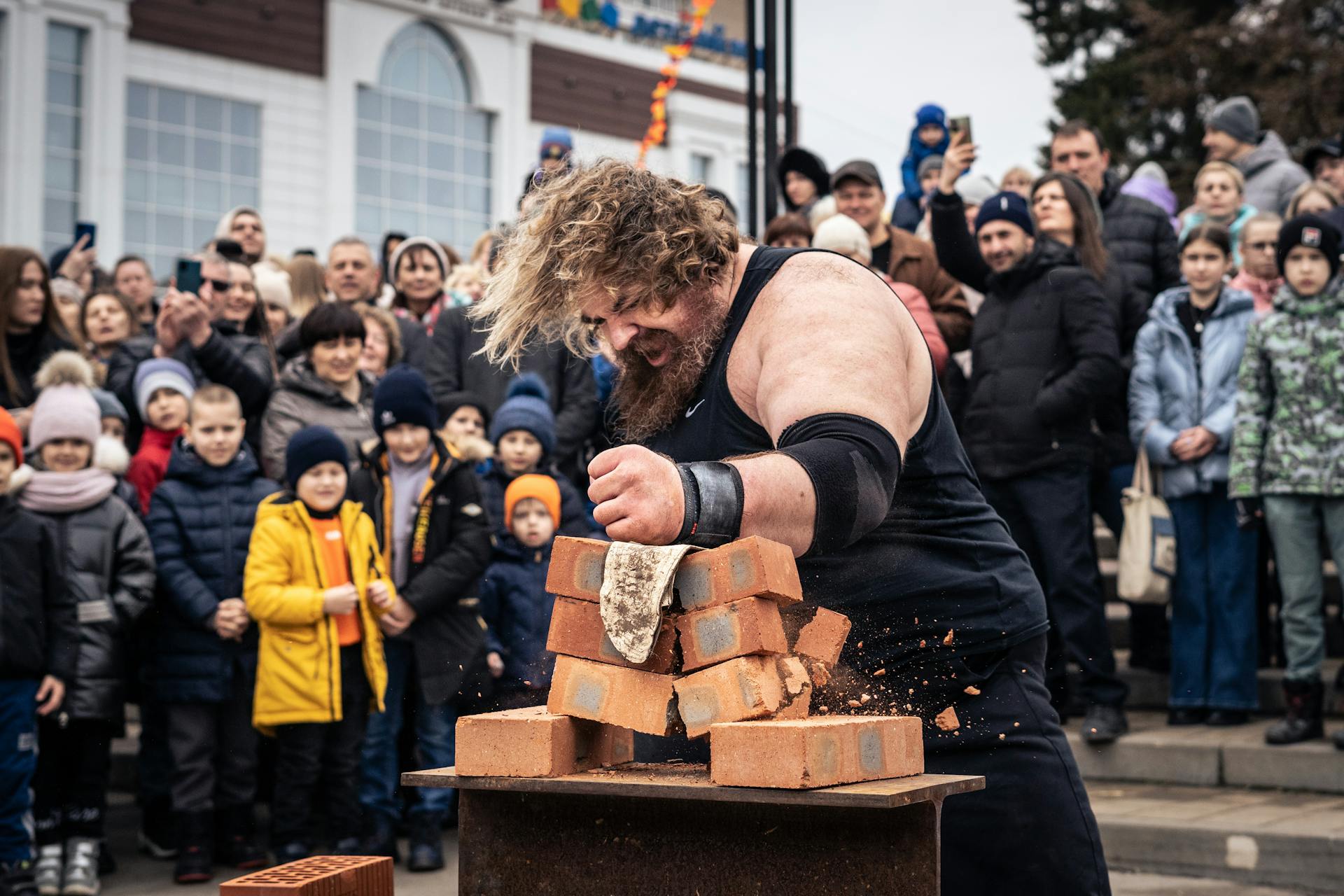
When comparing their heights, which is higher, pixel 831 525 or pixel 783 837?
pixel 831 525

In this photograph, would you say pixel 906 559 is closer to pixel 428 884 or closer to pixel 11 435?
pixel 428 884

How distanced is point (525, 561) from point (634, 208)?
4.39m

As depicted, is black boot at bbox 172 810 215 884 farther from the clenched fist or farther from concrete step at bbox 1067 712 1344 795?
the clenched fist

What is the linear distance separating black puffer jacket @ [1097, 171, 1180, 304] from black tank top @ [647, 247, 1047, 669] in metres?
5.89

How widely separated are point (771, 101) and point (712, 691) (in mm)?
6994

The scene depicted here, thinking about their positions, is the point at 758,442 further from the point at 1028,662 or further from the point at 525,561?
Result: the point at 525,561

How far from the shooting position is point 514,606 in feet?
22.2

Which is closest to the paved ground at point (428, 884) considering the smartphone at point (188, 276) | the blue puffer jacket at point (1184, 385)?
the blue puffer jacket at point (1184, 385)

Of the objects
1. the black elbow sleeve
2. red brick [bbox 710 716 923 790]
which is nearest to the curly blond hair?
the black elbow sleeve

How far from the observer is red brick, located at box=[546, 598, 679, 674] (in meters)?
2.39

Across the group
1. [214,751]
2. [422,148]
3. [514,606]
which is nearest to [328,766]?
[214,751]

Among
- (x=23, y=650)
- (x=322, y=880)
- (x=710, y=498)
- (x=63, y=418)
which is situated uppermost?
(x=63, y=418)

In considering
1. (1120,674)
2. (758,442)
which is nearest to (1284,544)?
(1120,674)

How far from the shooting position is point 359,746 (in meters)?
6.41
